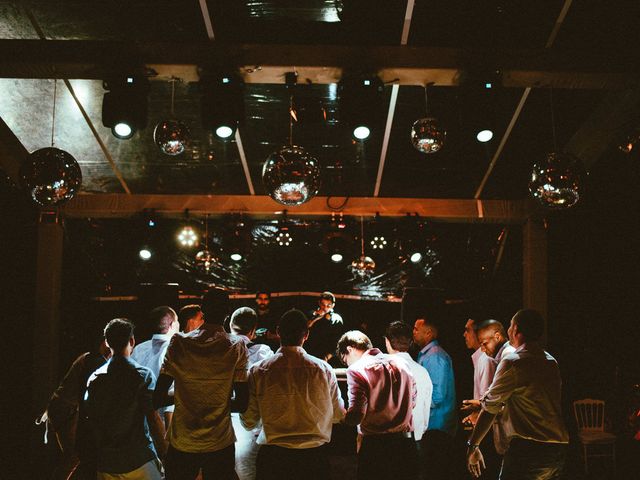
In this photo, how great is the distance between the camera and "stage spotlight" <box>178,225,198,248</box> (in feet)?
26.1

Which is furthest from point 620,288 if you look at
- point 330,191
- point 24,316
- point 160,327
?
point 24,316

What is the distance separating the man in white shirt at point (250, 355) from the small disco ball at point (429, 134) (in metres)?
1.93

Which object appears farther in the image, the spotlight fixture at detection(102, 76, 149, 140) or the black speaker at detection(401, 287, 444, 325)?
the black speaker at detection(401, 287, 444, 325)

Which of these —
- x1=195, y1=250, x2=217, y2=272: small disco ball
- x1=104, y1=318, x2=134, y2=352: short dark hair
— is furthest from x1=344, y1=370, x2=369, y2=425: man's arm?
x1=195, y1=250, x2=217, y2=272: small disco ball

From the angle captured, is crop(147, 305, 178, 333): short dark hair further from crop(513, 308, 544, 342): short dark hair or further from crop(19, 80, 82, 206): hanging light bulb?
crop(513, 308, 544, 342): short dark hair

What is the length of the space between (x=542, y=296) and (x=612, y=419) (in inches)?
68.5

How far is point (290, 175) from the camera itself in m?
3.69

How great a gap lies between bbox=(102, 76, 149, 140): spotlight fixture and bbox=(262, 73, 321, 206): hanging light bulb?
1214mm

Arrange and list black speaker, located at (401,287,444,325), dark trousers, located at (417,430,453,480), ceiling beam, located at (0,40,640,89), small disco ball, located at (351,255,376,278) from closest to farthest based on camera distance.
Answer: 1. ceiling beam, located at (0,40,640,89)
2. dark trousers, located at (417,430,453,480)
3. small disco ball, located at (351,255,376,278)
4. black speaker, located at (401,287,444,325)

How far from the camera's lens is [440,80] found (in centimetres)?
468

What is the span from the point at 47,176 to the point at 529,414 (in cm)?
347

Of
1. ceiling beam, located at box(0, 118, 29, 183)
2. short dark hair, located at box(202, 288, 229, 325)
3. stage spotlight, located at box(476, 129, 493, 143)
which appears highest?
ceiling beam, located at box(0, 118, 29, 183)

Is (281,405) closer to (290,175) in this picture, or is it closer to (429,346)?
(290,175)

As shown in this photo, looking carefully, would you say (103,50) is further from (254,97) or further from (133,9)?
(254,97)
